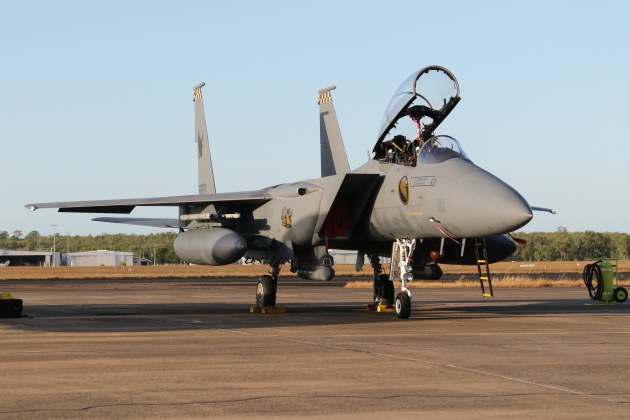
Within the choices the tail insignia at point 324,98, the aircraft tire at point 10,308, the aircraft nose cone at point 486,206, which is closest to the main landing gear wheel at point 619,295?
the tail insignia at point 324,98

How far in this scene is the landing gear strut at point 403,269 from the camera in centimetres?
1653

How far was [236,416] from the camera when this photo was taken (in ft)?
22.0

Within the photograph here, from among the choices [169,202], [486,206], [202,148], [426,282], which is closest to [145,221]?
[202,148]

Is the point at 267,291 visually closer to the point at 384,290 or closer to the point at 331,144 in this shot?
the point at 384,290

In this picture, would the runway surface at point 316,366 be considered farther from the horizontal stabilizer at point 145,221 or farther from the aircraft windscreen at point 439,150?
the horizontal stabilizer at point 145,221

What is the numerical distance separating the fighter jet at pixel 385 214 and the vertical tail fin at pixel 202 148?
10.6 ft

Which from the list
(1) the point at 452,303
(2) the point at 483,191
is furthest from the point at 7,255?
(2) the point at 483,191

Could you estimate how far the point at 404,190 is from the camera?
16.6m

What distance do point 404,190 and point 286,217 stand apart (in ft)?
10.3

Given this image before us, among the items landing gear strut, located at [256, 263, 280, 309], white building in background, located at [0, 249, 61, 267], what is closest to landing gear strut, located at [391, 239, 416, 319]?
landing gear strut, located at [256, 263, 280, 309]

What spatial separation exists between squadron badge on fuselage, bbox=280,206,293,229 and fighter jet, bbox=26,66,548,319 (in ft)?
0.07

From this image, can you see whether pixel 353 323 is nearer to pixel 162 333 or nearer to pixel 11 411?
pixel 162 333

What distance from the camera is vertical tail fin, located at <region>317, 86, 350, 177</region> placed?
78.2ft

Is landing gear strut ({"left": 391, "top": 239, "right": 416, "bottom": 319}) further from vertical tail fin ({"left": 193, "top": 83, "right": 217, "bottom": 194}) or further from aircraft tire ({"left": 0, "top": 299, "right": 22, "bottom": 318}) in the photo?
vertical tail fin ({"left": 193, "top": 83, "right": 217, "bottom": 194})
